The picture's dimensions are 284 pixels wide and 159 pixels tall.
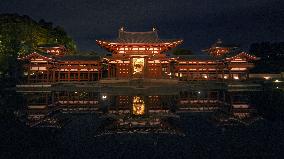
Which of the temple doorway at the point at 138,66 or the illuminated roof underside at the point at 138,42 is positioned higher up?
the illuminated roof underside at the point at 138,42

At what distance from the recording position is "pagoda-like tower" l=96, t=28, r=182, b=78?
3881cm

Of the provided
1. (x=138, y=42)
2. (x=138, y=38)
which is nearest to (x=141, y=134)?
(x=138, y=42)

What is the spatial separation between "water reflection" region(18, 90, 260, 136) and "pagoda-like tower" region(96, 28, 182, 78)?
9.12 m

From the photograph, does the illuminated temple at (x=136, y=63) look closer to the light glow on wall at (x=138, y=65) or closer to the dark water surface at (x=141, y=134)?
the light glow on wall at (x=138, y=65)

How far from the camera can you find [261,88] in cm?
3616

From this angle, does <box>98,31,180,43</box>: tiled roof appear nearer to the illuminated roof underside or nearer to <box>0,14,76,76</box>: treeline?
the illuminated roof underside

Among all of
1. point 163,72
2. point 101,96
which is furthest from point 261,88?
point 101,96

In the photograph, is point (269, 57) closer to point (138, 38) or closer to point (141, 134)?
point (138, 38)

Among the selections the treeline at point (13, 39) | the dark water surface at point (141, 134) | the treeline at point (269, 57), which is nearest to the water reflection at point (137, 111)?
the dark water surface at point (141, 134)

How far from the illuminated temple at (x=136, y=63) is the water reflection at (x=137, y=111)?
9454 mm

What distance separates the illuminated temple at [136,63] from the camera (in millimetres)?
39438

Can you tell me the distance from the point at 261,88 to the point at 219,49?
1968 cm

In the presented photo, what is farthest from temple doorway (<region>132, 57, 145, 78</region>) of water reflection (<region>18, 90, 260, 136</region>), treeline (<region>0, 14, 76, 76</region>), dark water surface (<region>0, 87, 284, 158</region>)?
treeline (<region>0, 14, 76, 76</region>)

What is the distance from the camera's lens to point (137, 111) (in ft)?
62.1
